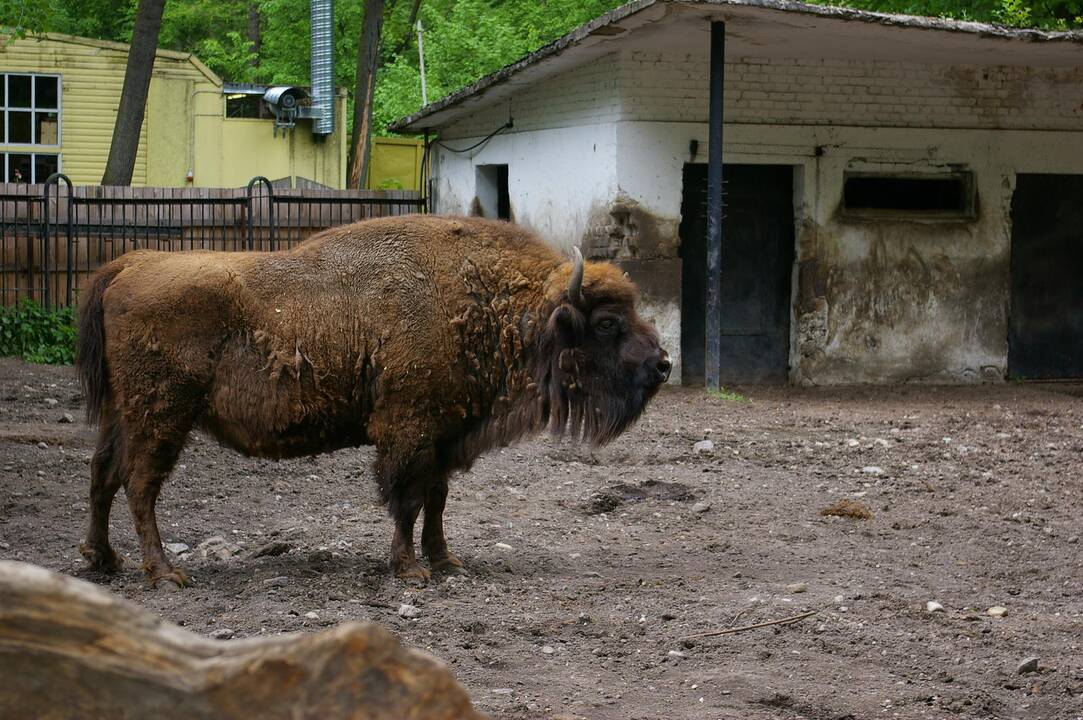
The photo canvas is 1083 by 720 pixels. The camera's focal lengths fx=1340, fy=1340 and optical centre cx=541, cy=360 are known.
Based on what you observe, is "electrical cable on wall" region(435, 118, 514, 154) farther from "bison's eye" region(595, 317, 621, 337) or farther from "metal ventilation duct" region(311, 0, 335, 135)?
"bison's eye" region(595, 317, 621, 337)

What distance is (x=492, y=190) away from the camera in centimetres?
1827

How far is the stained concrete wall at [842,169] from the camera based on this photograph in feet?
46.1

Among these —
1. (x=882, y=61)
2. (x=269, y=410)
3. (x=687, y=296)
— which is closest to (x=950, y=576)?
(x=269, y=410)

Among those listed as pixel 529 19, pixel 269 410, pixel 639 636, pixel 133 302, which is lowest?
pixel 639 636

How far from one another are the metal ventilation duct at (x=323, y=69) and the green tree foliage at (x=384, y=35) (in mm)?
4894

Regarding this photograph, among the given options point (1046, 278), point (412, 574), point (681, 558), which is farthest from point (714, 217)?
point (412, 574)

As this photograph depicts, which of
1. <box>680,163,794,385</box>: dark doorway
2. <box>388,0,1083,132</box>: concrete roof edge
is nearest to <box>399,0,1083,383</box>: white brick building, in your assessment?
<box>680,163,794,385</box>: dark doorway

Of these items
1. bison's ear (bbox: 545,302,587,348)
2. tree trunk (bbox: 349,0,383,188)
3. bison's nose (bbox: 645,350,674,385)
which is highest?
tree trunk (bbox: 349,0,383,188)

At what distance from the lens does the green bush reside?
14969 mm

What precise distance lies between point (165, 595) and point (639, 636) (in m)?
2.22

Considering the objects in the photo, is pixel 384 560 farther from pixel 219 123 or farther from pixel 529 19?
pixel 529 19

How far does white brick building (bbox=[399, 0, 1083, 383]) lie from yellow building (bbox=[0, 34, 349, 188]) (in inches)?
501

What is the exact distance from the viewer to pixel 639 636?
5.81 meters

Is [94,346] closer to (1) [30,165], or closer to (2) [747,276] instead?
(2) [747,276]
